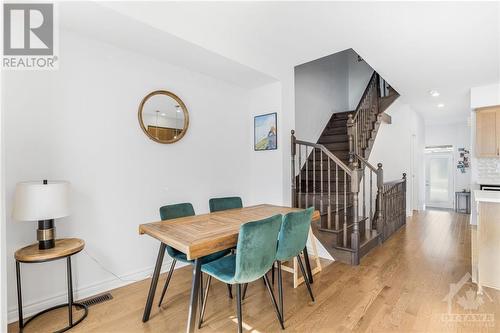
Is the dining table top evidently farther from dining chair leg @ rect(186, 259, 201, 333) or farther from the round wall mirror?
the round wall mirror

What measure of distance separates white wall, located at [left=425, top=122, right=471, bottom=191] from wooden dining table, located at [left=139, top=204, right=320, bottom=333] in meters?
8.14

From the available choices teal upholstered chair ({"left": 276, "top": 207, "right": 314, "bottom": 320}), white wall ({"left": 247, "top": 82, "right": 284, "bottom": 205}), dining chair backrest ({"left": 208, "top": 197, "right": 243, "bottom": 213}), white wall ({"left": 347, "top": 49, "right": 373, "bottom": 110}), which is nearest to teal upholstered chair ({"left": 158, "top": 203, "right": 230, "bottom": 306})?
dining chair backrest ({"left": 208, "top": 197, "right": 243, "bottom": 213})

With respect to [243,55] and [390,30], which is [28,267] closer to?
[243,55]

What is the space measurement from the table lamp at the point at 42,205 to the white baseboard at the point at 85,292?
640 mm

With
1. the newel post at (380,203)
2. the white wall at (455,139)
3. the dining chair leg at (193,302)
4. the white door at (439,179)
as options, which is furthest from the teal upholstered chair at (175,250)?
the white door at (439,179)

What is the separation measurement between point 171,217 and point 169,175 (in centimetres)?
75

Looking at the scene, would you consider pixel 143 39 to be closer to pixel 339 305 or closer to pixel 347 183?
pixel 339 305

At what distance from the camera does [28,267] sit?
2121 mm

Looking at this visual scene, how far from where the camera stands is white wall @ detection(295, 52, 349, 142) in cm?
513

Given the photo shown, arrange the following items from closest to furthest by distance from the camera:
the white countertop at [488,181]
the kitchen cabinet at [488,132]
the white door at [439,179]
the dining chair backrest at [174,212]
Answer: the dining chair backrest at [174,212] → the kitchen cabinet at [488,132] → the white countertop at [488,181] → the white door at [439,179]

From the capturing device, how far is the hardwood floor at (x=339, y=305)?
1952 millimetres

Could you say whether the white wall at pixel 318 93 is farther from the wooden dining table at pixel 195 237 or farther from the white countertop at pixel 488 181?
the wooden dining table at pixel 195 237

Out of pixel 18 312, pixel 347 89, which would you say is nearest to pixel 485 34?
pixel 347 89

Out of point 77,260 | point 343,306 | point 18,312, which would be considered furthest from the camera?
point 77,260
